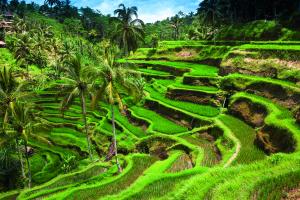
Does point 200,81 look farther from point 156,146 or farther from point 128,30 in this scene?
point 128,30

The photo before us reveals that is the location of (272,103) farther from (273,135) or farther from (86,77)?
(86,77)

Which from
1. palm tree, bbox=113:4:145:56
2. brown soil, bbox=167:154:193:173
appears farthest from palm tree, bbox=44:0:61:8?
brown soil, bbox=167:154:193:173

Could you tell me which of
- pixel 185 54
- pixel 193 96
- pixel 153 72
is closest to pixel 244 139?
pixel 193 96

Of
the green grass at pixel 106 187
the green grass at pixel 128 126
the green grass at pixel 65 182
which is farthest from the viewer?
the green grass at pixel 128 126

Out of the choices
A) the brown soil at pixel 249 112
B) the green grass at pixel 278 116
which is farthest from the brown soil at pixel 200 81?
the green grass at pixel 278 116

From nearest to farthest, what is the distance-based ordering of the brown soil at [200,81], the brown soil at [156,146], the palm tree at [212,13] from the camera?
the brown soil at [156,146] < the brown soil at [200,81] < the palm tree at [212,13]

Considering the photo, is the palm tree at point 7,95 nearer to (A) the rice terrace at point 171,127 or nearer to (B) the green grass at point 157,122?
(A) the rice terrace at point 171,127
